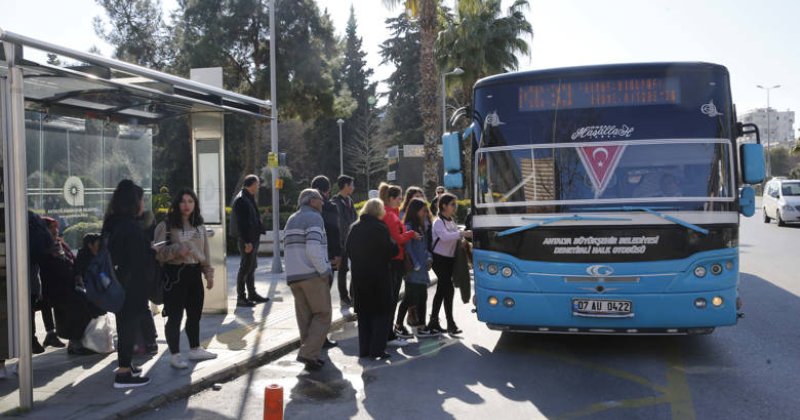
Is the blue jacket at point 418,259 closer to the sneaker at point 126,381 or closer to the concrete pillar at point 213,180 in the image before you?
the concrete pillar at point 213,180

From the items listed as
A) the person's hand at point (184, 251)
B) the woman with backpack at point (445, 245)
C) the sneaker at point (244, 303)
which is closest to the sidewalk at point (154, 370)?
the sneaker at point (244, 303)

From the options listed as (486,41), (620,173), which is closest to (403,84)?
(486,41)

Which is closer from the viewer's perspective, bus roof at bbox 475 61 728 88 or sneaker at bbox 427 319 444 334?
bus roof at bbox 475 61 728 88

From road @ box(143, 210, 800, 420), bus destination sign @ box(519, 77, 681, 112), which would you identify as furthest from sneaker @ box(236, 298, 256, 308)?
bus destination sign @ box(519, 77, 681, 112)

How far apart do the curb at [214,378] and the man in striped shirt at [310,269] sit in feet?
1.70

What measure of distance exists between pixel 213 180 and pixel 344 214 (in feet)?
6.16

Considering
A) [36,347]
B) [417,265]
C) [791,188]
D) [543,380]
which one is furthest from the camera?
[791,188]

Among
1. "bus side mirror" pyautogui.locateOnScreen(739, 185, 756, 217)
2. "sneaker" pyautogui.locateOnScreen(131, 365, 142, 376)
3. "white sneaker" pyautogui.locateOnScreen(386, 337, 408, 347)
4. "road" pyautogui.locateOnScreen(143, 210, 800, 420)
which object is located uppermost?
"bus side mirror" pyautogui.locateOnScreen(739, 185, 756, 217)

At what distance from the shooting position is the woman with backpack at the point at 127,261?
582 cm

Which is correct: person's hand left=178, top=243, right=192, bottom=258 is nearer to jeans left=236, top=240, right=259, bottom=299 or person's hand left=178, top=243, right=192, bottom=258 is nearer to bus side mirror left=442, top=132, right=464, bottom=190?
bus side mirror left=442, top=132, right=464, bottom=190

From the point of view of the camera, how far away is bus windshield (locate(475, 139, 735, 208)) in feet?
21.8

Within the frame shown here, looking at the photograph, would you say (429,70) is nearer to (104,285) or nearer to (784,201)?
(784,201)

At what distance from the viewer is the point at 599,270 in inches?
261

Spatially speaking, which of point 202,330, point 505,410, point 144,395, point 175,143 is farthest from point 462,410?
point 175,143
